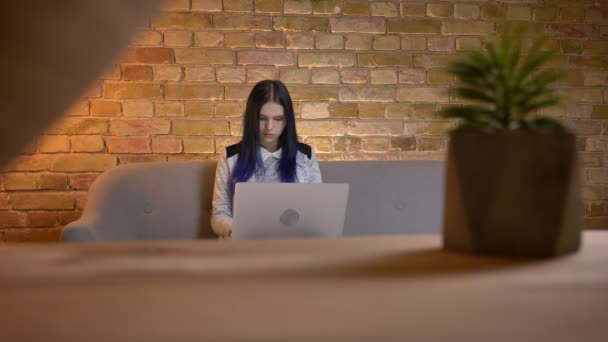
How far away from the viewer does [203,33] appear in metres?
2.88

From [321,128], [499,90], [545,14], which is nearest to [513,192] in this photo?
[499,90]

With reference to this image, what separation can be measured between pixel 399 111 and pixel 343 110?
282 mm

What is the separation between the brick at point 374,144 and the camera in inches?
119

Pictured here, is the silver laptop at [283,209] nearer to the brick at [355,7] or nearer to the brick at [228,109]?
the brick at [228,109]

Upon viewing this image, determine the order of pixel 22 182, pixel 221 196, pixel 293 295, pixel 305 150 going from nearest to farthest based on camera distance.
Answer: pixel 293 295 → pixel 221 196 → pixel 305 150 → pixel 22 182

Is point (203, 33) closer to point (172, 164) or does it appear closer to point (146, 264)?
point (172, 164)

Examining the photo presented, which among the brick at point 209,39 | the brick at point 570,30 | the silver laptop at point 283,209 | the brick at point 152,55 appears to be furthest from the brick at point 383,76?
the silver laptop at point 283,209

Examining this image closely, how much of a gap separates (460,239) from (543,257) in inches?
3.3

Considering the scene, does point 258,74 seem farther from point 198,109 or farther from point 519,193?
point 519,193

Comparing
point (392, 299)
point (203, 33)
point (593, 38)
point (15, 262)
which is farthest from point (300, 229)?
point (593, 38)

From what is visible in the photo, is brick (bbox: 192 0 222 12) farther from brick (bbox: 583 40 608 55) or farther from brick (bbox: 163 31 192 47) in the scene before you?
brick (bbox: 583 40 608 55)

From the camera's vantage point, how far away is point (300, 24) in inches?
117

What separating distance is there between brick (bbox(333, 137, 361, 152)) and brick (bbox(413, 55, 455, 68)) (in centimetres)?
48

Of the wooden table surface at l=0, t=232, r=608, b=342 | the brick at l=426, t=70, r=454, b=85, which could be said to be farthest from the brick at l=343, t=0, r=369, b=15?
the wooden table surface at l=0, t=232, r=608, b=342
